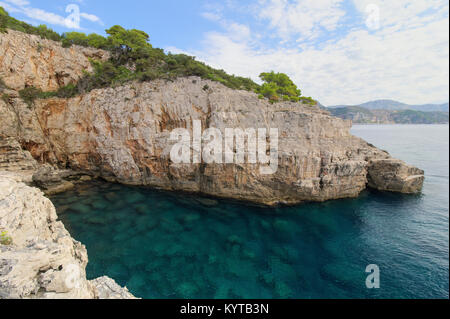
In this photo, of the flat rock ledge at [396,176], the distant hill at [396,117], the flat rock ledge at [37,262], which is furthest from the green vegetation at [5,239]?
the distant hill at [396,117]

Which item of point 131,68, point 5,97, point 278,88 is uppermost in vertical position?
point 131,68

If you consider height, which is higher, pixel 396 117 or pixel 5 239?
pixel 396 117

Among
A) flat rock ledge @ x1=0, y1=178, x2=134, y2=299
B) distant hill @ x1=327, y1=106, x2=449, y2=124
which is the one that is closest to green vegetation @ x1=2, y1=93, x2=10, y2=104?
flat rock ledge @ x1=0, y1=178, x2=134, y2=299

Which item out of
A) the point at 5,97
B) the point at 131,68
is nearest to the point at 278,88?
the point at 131,68

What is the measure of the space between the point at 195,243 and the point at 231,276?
3.15 m

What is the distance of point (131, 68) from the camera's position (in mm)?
21641

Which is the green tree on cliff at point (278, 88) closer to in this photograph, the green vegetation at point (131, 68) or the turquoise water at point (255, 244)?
the green vegetation at point (131, 68)

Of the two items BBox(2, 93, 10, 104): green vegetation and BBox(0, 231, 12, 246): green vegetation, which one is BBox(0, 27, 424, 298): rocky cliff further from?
BBox(0, 231, 12, 246): green vegetation

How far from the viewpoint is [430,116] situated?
11069cm

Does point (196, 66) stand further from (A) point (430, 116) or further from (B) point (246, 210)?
(A) point (430, 116)

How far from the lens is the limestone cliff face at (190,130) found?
53.2ft

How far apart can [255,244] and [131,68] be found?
23.1m

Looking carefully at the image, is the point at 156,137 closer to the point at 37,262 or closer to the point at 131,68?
the point at 131,68

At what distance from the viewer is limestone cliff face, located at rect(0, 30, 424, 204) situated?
Answer: 639 inches
